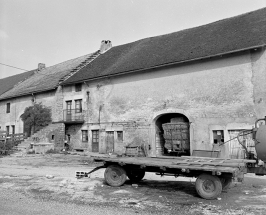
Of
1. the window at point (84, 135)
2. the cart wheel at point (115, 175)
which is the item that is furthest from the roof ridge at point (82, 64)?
the cart wheel at point (115, 175)

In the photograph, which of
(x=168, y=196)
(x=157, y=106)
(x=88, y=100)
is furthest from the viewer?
(x=88, y=100)

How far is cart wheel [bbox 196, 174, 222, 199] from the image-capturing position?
686 centimetres

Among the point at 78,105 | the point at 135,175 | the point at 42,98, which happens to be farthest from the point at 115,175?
the point at 42,98

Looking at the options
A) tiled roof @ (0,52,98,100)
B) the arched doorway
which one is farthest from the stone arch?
tiled roof @ (0,52,98,100)

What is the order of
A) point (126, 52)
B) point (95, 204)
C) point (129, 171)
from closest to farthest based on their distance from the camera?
point (95, 204) → point (129, 171) → point (126, 52)

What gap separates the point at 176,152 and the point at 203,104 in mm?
3675

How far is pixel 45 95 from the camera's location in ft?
87.8

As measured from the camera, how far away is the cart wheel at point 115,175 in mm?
8477

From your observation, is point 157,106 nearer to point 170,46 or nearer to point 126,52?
point 170,46

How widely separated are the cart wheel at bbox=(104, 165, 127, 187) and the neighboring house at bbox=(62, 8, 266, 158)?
8.85 meters

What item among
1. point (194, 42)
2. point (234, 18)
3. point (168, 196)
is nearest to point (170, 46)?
point (194, 42)

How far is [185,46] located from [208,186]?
14.4 meters

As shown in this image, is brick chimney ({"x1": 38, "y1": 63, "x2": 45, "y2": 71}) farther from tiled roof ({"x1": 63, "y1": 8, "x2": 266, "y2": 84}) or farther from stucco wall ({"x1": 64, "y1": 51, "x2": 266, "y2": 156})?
stucco wall ({"x1": 64, "y1": 51, "x2": 266, "y2": 156})

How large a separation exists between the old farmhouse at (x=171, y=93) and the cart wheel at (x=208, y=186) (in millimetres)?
6296
